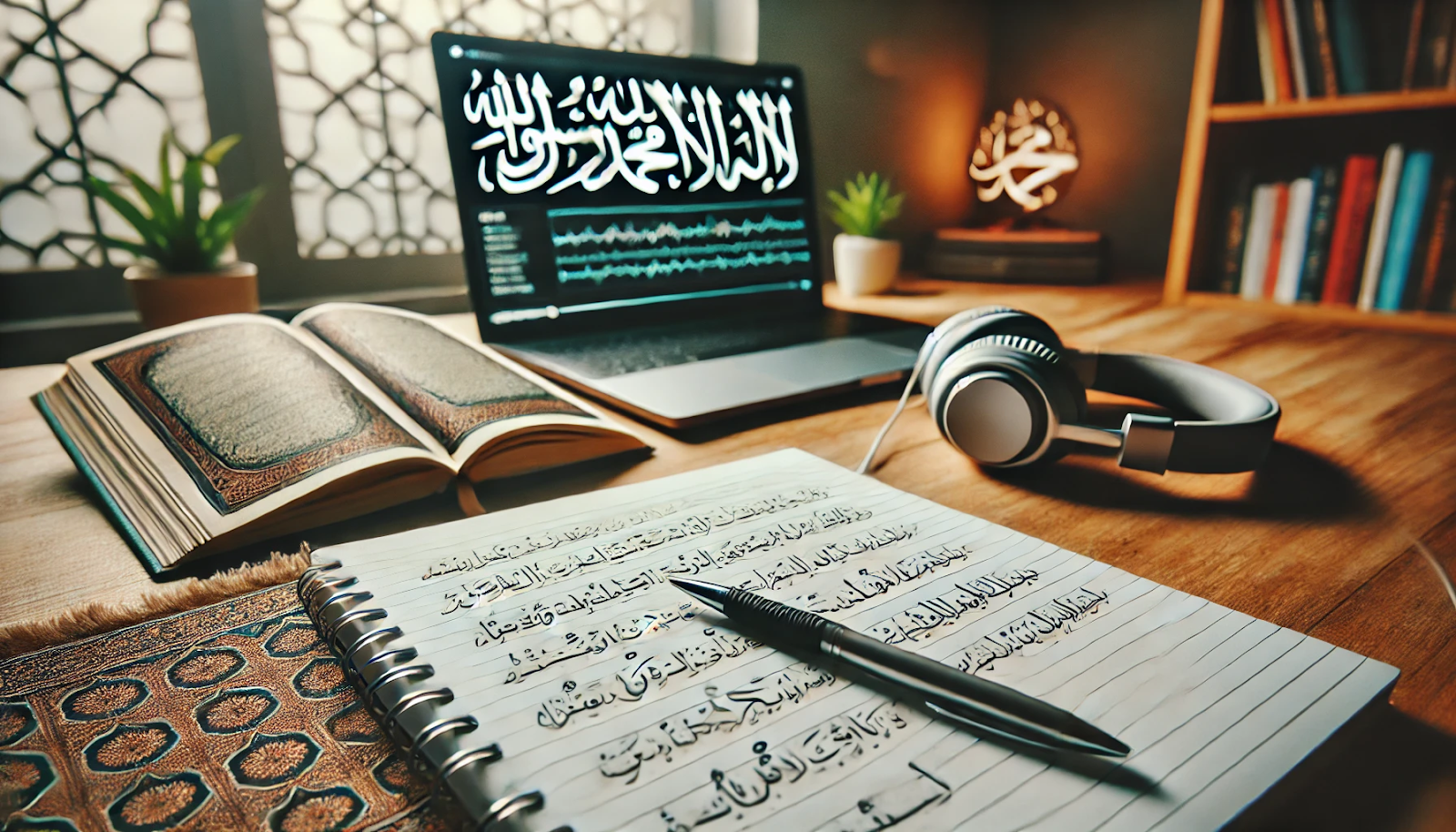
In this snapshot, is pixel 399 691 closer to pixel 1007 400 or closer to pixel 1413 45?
pixel 1007 400

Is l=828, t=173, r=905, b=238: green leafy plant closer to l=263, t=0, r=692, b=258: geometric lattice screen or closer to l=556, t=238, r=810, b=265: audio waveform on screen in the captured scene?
l=556, t=238, r=810, b=265: audio waveform on screen

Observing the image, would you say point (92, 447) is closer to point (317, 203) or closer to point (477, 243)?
point (477, 243)

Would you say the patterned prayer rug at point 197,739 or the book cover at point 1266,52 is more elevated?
the book cover at point 1266,52

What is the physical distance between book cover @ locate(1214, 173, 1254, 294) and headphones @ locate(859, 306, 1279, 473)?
2.79 ft

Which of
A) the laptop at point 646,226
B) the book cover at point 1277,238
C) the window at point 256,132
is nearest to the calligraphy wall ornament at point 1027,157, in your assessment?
the book cover at point 1277,238

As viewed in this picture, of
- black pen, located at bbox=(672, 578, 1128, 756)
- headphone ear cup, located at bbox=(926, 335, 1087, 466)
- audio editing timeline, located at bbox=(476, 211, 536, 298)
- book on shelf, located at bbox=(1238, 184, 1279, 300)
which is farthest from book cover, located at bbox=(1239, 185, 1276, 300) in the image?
black pen, located at bbox=(672, 578, 1128, 756)

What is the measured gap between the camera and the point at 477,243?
783 mm

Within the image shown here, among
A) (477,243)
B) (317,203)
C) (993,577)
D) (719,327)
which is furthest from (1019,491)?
(317,203)

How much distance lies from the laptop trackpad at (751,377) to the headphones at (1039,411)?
119 millimetres

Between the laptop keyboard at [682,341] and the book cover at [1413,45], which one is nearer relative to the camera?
the laptop keyboard at [682,341]

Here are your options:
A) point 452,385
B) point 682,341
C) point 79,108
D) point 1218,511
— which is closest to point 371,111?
point 79,108

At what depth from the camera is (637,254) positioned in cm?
89

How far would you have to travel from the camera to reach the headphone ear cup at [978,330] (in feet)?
1.78

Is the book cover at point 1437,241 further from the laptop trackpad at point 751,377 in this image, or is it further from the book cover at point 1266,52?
the laptop trackpad at point 751,377
